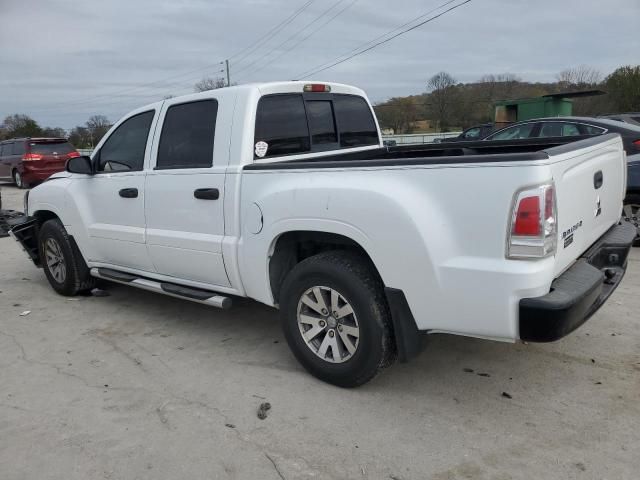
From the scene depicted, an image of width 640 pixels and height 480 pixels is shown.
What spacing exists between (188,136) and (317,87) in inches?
44.5

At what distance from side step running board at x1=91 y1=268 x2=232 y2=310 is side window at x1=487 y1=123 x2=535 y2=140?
6.45 m

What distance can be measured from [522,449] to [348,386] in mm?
1105

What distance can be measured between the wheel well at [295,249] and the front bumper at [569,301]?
1.11 m

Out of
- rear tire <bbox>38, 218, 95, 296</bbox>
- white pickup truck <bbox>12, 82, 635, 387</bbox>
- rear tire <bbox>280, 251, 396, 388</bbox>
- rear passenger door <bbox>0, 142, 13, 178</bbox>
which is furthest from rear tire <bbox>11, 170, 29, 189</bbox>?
rear tire <bbox>280, 251, 396, 388</bbox>

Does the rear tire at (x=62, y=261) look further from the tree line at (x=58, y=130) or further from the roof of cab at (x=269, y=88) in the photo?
the tree line at (x=58, y=130)

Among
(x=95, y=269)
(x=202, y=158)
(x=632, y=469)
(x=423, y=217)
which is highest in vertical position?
(x=202, y=158)

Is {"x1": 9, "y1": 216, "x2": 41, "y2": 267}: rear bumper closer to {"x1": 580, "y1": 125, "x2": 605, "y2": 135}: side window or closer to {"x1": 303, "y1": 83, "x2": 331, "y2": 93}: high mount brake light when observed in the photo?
{"x1": 303, "y1": 83, "x2": 331, "y2": 93}: high mount brake light

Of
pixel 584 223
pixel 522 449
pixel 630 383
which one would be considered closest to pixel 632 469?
pixel 522 449

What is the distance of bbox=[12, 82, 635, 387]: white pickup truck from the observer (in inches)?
105

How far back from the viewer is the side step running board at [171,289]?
406 centimetres

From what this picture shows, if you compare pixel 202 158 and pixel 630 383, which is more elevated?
pixel 202 158

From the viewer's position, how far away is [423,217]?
2.84 m

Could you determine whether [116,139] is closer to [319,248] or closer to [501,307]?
[319,248]

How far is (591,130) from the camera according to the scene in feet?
25.3
